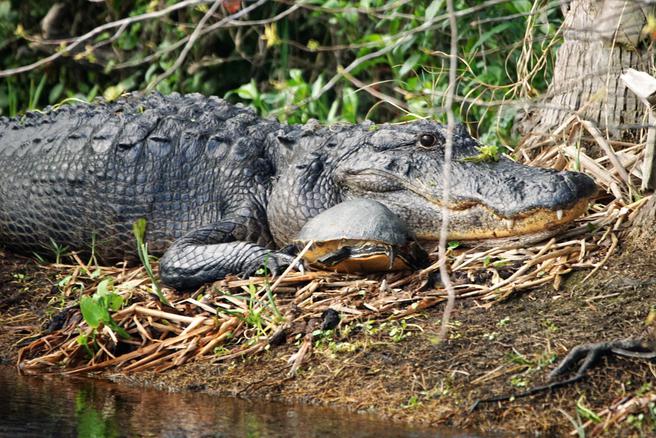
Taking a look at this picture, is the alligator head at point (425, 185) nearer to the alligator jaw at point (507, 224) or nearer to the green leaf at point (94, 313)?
the alligator jaw at point (507, 224)

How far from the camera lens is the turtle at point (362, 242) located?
4.55 m

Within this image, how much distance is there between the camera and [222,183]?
552 centimetres

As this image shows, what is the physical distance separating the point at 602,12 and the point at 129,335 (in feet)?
9.13

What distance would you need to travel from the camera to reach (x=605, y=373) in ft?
11.9

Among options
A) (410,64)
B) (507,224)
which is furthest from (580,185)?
(410,64)

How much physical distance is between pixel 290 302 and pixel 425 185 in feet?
2.97

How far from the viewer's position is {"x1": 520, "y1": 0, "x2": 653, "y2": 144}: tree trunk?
5.15 metres

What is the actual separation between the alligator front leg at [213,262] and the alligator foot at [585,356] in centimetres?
153

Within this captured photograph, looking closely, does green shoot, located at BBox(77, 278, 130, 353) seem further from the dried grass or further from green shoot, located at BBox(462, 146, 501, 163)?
green shoot, located at BBox(462, 146, 501, 163)

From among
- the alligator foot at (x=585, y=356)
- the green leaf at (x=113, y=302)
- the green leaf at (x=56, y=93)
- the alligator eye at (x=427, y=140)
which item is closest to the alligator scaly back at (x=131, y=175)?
the alligator eye at (x=427, y=140)

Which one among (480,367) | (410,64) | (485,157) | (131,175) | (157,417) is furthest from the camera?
(410,64)

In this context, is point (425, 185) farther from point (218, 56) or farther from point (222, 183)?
point (218, 56)

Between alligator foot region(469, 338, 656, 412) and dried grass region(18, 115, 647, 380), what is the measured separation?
2.08ft

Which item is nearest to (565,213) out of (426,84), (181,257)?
(181,257)
